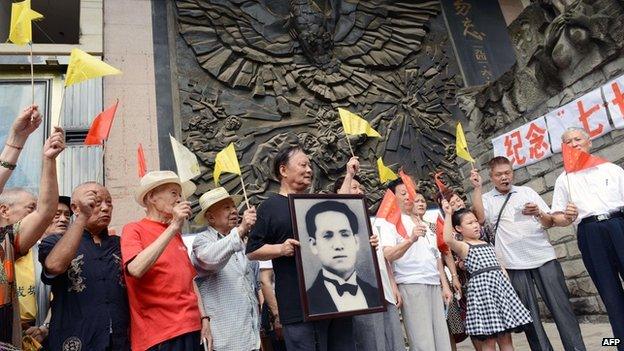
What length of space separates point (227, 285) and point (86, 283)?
0.71 m

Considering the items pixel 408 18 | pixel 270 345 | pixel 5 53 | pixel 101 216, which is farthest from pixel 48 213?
pixel 408 18

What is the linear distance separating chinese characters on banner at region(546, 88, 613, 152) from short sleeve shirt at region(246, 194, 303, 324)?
392 cm

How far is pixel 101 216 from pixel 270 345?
186 cm

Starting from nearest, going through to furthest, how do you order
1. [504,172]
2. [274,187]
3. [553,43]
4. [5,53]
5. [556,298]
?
1. [556,298]
2. [504,172]
3. [553,43]
4. [5,53]
5. [274,187]

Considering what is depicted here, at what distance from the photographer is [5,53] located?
236 inches

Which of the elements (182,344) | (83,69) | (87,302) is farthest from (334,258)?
(83,69)

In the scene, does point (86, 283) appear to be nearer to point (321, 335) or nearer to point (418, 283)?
point (321, 335)

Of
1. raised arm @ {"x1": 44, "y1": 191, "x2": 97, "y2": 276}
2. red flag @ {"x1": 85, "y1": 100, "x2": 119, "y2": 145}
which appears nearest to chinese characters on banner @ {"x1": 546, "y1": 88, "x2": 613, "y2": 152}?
red flag @ {"x1": 85, "y1": 100, "x2": 119, "y2": 145}

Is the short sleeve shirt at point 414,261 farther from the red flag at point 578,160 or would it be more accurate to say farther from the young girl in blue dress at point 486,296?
the red flag at point 578,160

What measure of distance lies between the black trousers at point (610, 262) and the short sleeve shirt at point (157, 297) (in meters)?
2.54

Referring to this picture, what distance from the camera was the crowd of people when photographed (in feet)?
6.91

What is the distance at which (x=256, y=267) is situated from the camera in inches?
131

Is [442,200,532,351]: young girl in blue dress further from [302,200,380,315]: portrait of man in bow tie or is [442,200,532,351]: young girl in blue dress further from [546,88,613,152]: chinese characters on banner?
[546,88,613,152]: chinese characters on banner

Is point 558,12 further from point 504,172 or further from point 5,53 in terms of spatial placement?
point 5,53
